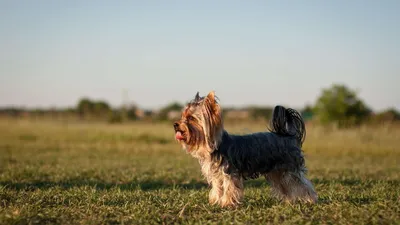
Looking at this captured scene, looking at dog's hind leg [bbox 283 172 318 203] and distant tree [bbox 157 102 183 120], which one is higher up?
distant tree [bbox 157 102 183 120]

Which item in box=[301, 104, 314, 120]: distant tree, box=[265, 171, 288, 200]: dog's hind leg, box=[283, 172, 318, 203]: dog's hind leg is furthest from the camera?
box=[301, 104, 314, 120]: distant tree

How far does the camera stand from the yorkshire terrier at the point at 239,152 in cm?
682

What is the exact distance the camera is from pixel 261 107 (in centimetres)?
7888

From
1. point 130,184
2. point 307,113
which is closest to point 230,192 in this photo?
point 130,184

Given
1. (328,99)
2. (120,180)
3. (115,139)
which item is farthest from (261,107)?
(120,180)

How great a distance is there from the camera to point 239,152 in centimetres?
709

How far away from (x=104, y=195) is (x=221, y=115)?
3.11 m

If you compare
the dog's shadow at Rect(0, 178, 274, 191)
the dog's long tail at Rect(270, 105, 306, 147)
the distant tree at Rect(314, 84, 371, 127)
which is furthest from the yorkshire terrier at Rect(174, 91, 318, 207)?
the distant tree at Rect(314, 84, 371, 127)

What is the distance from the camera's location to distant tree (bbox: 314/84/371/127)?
50.3 m

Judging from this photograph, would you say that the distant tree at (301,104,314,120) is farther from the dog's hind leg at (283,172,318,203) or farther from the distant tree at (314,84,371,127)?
the dog's hind leg at (283,172,318,203)

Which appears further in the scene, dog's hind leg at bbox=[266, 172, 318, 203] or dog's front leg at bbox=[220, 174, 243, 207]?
dog's hind leg at bbox=[266, 172, 318, 203]

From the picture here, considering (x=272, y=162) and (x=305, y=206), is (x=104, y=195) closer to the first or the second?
(x=272, y=162)

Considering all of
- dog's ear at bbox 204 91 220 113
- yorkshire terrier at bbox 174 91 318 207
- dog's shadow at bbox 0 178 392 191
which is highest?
dog's ear at bbox 204 91 220 113

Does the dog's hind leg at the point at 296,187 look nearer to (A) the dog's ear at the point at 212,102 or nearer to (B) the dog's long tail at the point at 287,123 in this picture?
(B) the dog's long tail at the point at 287,123
